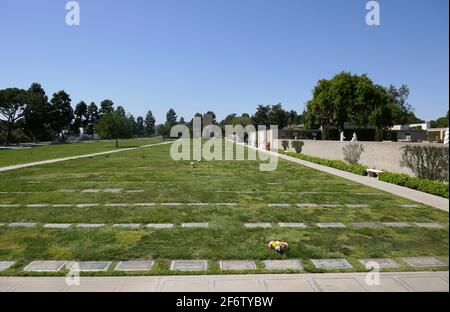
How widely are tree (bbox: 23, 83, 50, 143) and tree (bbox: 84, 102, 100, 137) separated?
1187 inches

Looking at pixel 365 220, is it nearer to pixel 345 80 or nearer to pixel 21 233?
pixel 21 233

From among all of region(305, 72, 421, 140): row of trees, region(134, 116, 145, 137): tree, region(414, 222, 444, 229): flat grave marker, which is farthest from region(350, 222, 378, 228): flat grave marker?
region(134, 116, 145, 137): tree

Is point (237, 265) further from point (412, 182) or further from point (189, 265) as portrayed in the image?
point (412, 182)

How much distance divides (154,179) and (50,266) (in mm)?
9318

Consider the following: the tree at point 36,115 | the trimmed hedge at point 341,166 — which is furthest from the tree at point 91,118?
the trimmed hedge at point 341,166

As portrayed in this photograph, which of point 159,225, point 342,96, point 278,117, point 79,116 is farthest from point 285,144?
point 79,116

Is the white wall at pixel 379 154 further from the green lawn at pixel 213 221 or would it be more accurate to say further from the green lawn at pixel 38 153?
the green lawn at pixel 38 153

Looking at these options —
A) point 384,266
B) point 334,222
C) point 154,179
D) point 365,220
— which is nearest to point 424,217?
point 365,220

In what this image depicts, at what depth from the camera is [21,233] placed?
635 centimetres

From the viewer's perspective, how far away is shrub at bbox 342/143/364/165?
17.9 metres

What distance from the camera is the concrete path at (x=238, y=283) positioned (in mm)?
4004

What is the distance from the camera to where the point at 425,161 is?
1234 centimetres

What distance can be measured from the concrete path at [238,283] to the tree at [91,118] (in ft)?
328

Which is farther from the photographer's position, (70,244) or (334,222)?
(334,222)
